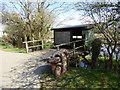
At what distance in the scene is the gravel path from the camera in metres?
9.01

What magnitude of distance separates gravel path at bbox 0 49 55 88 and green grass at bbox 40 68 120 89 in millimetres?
661

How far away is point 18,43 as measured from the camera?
26.7 meters

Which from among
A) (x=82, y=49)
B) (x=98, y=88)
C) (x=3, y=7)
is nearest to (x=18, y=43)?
(x=3, y=7)

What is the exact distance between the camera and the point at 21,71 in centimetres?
1027

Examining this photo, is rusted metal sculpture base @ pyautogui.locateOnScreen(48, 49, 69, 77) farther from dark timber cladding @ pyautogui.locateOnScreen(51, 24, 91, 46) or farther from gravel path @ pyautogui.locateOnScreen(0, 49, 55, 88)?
dark timber cladding @ pyautogui.locateOnScreen(51, 24, 91, 46)

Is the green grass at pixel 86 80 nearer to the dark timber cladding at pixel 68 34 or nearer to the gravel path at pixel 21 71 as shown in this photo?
the gravel path at pixel 21 71

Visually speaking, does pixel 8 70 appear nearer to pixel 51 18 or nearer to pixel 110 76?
pixel 110 76

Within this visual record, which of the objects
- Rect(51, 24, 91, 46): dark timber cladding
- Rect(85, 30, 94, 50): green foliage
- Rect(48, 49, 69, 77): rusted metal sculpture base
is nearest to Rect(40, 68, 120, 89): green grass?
Rect(48, 49, 69, 77): rusted metal sculpture base

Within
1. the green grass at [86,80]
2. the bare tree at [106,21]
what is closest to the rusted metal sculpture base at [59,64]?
the green grass at [86,80]

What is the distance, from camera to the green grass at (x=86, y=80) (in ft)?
29.4

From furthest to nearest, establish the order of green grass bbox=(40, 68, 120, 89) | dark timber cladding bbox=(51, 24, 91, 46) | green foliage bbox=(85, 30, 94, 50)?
dark timber cladding bbox=(51, 24, 91, 46) < green foliage bbox=(85, 30, 94, 50) < green grass bbox=(40, 68, 120, 89)

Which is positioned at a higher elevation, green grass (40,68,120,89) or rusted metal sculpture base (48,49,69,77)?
rusted metal sculpture base (48,49,69,77)

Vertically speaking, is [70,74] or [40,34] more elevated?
[40,34]

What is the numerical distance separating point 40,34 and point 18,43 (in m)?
5.27
